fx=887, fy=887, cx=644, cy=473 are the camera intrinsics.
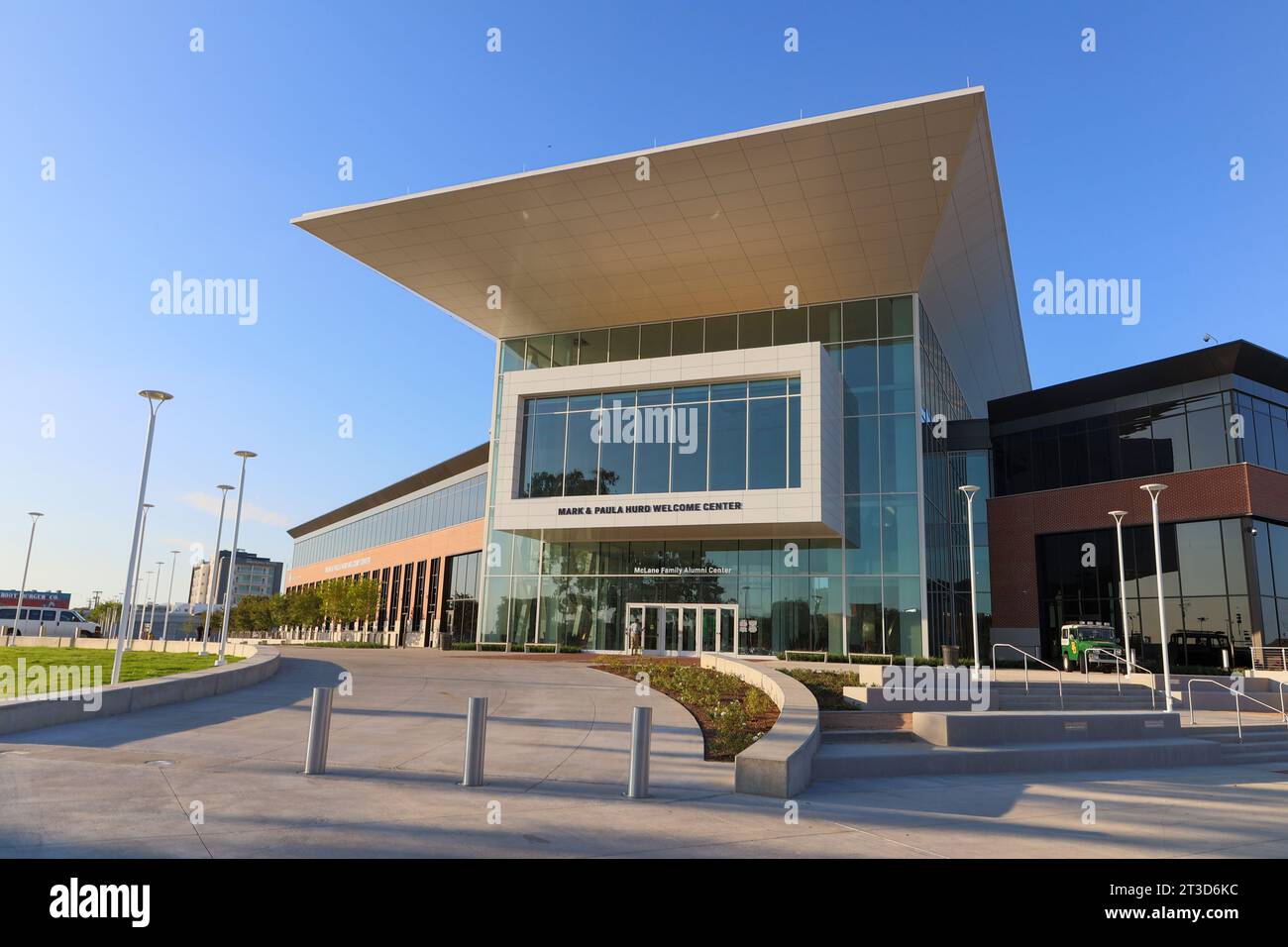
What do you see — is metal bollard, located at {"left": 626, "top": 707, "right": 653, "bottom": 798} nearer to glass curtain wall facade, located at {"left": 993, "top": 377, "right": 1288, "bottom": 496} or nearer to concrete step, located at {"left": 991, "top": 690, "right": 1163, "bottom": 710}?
concrete step, located at {"left": 991, "top": 690, "right": 1163, "bottom": 710}

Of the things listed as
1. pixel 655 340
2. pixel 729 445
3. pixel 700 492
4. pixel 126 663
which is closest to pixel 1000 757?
pixel 126 663

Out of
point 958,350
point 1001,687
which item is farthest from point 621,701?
point 958,350

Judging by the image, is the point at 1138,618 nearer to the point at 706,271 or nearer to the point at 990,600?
the point at 990,600

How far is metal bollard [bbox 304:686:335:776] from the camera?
9867 millimetres

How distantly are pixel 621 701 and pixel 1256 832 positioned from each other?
421 inches

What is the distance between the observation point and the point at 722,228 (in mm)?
32438

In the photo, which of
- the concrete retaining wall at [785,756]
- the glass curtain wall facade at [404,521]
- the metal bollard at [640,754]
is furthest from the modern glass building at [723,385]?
the metal bollard at [640,754]

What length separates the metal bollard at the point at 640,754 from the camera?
9281 mm

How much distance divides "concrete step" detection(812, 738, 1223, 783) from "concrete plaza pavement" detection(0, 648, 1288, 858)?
1.28 feet

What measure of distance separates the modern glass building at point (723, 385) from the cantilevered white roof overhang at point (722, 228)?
0.11m

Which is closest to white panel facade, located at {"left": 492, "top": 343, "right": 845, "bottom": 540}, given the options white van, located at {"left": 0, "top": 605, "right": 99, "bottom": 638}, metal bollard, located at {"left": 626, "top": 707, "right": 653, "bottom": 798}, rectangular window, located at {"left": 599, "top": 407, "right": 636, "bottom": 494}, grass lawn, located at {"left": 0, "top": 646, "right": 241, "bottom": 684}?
rectangular window, located at {"left": 599, "top": 407, "right": 636, "bottom": 494}

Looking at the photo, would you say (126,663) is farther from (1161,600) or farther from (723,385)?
(1161,600)

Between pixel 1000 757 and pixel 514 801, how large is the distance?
795 cm
